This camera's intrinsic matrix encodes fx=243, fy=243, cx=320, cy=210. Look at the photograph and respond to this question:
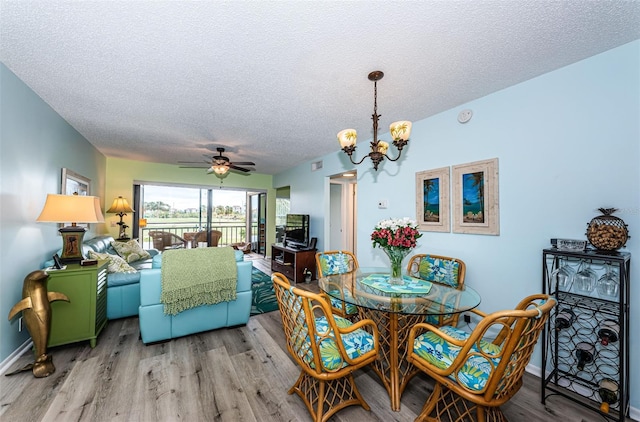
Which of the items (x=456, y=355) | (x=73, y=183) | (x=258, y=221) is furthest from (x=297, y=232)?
(x=456, y=355)

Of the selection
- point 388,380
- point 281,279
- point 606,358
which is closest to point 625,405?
point 606,358

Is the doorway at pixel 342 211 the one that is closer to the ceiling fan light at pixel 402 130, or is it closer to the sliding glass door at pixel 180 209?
the sliding glass door at pixel 180 209

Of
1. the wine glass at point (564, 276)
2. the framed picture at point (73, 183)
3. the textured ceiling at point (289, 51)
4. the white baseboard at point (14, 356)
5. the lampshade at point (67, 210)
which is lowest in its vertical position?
the white baseboard at point (14, 356)

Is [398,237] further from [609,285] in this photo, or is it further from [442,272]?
[609,285]

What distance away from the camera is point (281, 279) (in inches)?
62.2

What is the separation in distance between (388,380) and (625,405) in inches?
59.1

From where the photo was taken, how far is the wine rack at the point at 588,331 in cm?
155

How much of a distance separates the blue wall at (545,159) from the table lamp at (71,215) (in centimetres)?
350

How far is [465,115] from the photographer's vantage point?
2.51 m

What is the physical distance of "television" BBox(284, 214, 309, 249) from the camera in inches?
196

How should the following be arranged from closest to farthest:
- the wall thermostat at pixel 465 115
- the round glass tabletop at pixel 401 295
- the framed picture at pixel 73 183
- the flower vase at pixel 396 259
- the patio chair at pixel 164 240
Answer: the round glass tabletop at pixel 401 295
the flower vase at pixel 396 259
the wall thermostat at pixel 465 115
the framed picture at pixel 73 183
the patio chair at pixel 164 240

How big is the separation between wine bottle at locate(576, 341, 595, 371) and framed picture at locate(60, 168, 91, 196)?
5166 mm

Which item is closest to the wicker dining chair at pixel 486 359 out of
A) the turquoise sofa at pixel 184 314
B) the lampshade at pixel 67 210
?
the turquoise sofa at pixel 184 314

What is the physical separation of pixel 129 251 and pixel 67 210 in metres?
2.32
